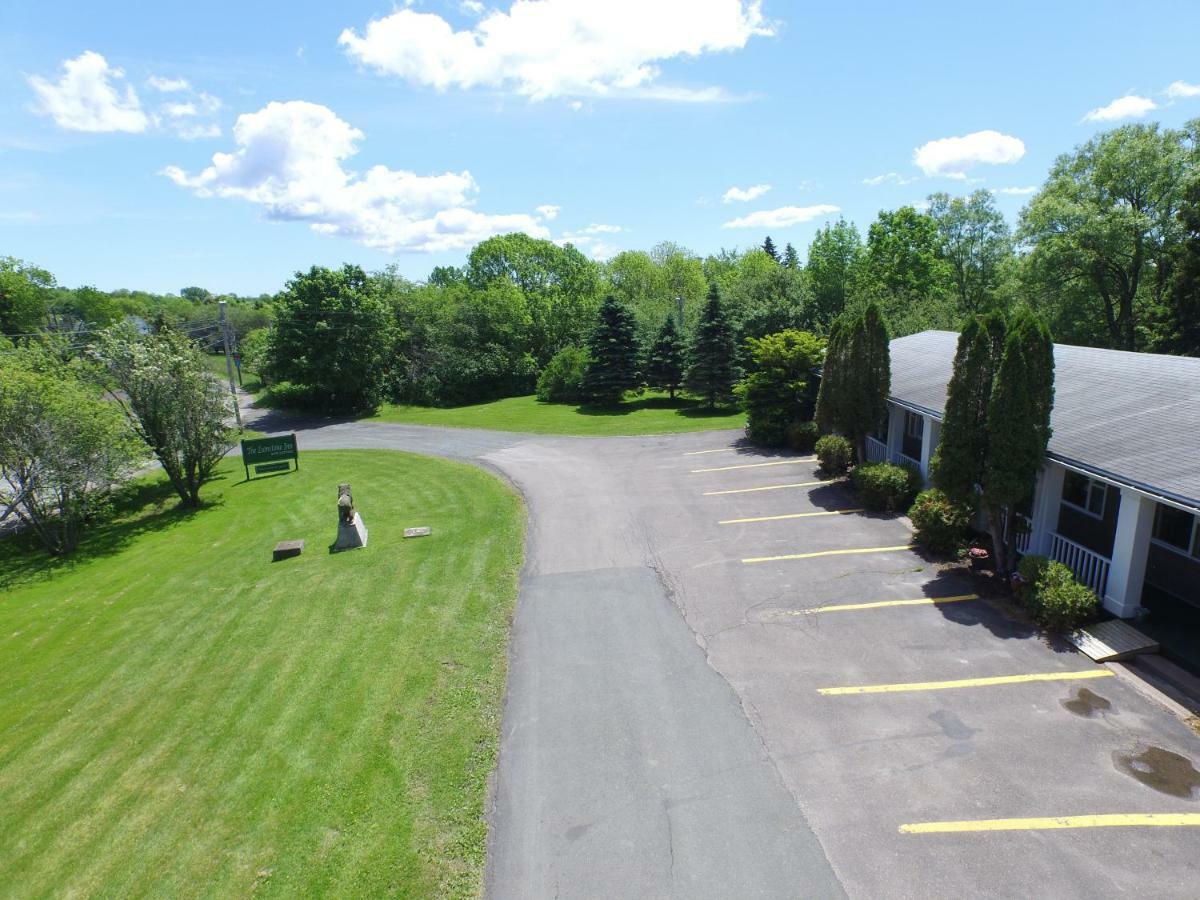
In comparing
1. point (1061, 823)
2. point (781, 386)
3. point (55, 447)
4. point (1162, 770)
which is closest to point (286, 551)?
point (55, 447)

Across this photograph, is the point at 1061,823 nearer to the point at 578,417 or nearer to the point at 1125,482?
the point at 1125,482

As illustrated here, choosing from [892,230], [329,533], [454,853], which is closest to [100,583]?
[329,533]

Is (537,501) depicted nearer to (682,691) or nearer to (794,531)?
(794,531)

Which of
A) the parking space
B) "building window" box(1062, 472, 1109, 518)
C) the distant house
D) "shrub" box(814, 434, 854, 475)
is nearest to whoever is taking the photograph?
the parking space

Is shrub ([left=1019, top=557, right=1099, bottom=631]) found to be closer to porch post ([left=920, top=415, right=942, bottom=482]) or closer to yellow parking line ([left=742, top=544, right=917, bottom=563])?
yellow parking line ([left=742, top=544, right=917, bottom=563])

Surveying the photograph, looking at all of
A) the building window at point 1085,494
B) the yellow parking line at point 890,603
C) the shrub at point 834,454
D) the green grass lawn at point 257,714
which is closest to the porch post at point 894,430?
the shrub at point 834,454

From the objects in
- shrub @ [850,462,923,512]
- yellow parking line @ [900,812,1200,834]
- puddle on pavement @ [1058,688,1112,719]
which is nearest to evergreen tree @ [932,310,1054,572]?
shrub @ [850,462,923,512]
